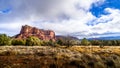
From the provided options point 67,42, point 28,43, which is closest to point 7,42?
point 28,43

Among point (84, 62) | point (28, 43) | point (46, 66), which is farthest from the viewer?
point (28, 43)

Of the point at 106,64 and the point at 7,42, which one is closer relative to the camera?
the point at 106,64

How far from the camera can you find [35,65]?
18609 mm

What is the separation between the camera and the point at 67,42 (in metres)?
111

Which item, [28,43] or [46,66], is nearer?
[46,66]

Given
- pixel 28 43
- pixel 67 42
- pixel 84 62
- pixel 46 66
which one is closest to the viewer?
pixel 46 66

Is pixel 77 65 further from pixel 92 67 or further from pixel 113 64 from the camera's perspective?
pixel 113 64

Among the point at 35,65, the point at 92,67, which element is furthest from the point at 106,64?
the point at 35,65

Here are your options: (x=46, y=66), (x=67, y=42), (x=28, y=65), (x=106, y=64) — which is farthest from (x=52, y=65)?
(x=67, y=42)

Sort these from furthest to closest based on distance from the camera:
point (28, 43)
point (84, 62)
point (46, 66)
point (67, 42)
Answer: point (28, 43), point (67, 42), point (84, 62), point (46, 66)

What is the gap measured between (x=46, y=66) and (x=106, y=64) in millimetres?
5543

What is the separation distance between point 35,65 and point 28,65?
0.67 metres

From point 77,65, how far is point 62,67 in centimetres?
149

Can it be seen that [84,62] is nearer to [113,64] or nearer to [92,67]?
[92,67]
